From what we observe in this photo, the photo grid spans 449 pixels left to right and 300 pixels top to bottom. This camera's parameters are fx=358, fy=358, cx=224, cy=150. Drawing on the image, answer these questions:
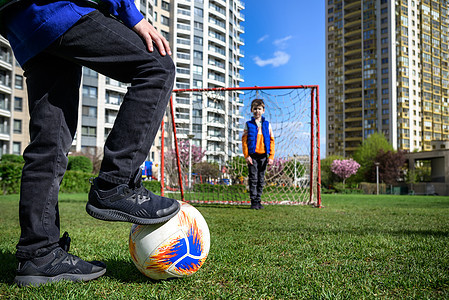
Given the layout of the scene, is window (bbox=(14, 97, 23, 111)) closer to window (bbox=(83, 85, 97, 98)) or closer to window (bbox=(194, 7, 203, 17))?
window (bbox=(83, 85, 97, 98))

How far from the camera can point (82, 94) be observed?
4859 centimetres

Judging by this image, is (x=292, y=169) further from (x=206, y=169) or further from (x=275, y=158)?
(x=206, y=169)

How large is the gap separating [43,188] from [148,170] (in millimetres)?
42337

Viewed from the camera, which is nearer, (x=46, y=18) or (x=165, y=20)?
(x=46, y=18)

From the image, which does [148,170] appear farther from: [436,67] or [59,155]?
[436,67]

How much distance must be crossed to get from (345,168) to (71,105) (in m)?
58.0

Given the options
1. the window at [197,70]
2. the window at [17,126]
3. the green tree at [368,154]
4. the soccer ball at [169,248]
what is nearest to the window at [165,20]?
the window at [197,70]

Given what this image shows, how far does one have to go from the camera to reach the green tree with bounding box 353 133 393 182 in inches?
2272

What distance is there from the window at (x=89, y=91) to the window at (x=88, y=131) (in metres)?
4.39

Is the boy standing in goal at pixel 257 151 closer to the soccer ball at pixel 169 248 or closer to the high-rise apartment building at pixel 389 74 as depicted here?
the soccer ball at pixel 169 248

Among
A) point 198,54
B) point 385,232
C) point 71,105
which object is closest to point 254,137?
point 385,232

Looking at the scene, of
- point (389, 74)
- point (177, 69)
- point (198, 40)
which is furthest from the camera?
point (389, 74)

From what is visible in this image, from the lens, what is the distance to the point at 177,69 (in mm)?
62469

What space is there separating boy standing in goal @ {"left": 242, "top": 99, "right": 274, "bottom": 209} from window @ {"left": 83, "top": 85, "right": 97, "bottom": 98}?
45.3 metres
